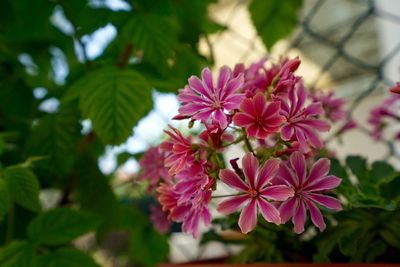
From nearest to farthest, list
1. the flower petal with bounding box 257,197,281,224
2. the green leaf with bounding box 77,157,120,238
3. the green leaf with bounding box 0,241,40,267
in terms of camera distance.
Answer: the flower petal with bounding box 257,197,281,224 < the green leaf with bounding box 0,241,40,267 < the green leaf with bounding box 77,157,120,238

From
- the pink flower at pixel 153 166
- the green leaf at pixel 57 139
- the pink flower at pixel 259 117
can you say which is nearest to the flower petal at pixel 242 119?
the pink flower at pixel 259 117

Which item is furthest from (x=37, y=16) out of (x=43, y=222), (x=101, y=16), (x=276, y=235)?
(x=276, y=235)

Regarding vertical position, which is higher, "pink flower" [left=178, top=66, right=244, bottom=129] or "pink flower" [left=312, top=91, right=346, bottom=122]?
"pink flower" [left=178, top=66, right=244, bottom=129]

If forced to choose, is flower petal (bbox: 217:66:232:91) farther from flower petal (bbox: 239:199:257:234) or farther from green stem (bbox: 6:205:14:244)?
green stem (bbox: 6:205:14:244)

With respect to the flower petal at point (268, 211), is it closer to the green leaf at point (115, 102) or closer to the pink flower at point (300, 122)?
the pink flower at point (300, 122)

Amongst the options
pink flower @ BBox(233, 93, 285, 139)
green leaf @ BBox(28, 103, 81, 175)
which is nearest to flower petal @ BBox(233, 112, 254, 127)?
pink flower @ BBox(233, 93, 285, 139)

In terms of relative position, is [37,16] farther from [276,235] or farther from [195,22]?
[276,235]
